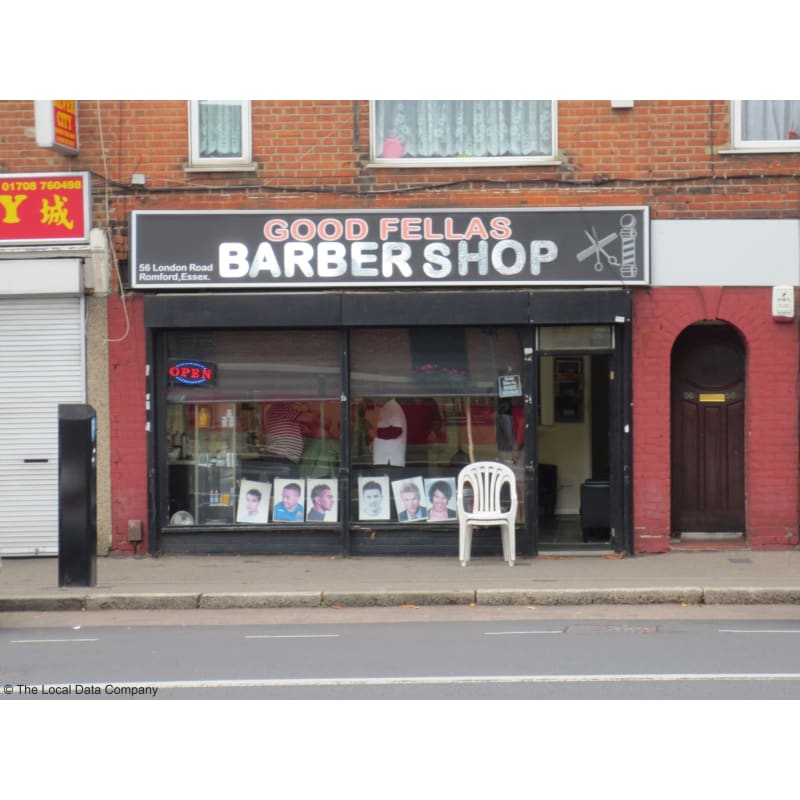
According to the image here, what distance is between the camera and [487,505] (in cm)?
1256

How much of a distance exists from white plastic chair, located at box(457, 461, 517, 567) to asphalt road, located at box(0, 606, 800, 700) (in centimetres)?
167

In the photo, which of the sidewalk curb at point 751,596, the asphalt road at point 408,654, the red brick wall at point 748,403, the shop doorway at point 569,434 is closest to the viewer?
the asphalt road at point 408,654

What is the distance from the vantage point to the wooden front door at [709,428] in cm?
1320

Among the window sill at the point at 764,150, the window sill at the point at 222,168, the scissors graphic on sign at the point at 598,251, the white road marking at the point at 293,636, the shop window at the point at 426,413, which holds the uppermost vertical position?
the window sill at the point at 764,150

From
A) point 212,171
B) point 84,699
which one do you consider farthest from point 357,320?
point 84,699

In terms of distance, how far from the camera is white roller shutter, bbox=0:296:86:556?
1305 cm

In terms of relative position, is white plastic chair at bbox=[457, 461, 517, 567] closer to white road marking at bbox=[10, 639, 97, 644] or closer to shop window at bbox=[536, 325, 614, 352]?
shop window at bbox=[536, 325, 614, 352]

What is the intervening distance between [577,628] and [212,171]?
6.53 m

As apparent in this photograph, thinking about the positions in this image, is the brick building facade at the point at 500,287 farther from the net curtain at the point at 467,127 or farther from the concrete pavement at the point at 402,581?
the concrete pavement at the point at 402,581

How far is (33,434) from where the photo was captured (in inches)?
517

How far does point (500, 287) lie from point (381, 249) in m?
1.36

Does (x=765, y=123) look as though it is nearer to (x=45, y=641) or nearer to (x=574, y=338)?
(x=574, y=338)

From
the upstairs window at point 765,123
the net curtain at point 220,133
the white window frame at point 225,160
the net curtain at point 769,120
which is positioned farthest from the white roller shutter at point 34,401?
the net curtain at point 769,120

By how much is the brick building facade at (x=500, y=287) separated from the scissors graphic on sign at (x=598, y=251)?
0.20 meters
